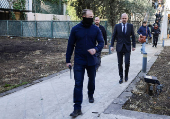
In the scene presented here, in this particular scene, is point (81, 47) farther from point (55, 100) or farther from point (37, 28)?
point (37, 28)

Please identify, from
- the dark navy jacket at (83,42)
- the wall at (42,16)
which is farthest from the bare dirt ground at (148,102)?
the wall at (42,16)

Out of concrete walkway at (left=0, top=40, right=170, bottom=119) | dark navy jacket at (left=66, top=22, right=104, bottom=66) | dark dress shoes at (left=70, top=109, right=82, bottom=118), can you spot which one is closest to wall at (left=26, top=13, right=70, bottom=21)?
concrete walkway at (left=0, top=40, right=170, bottom=119)

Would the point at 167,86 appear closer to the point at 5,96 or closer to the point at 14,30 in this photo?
the point at 5,96

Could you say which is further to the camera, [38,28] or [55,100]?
[38,28]

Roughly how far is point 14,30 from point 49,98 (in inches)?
Result: 849

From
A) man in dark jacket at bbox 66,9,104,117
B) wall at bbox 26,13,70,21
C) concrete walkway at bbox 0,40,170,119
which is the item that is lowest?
concrete walkway at bbox 0,40,170,119

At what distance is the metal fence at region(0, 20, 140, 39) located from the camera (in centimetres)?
2186

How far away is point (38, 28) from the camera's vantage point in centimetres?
2342

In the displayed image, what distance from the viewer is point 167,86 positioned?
5.76 m

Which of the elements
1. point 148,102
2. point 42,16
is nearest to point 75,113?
point 148,102

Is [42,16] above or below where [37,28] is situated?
above

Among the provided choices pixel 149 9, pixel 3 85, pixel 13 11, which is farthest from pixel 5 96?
pixel 13 11

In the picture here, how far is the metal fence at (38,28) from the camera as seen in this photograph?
21.9 m

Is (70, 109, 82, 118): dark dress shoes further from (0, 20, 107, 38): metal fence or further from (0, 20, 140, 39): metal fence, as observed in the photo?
(0, 20, 107, 38): metal fence
